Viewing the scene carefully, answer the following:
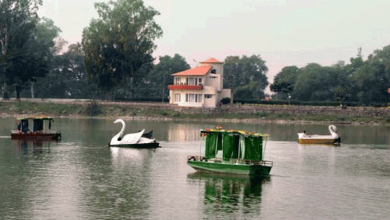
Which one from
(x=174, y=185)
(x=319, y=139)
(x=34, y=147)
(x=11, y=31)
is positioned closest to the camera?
(x=174, y=185)

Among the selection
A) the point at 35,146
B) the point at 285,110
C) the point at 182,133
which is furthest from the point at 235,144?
the point at 285,110

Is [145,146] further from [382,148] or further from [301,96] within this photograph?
[301,96]

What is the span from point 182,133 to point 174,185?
47464mm

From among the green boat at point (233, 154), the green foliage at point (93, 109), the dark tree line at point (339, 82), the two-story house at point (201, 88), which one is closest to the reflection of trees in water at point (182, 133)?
the green foliage at point (93, 109)

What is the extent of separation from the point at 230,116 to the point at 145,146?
60.3 meters

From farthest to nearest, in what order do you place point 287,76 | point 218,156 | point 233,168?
Result: point 287,76 → point 218,156 → point 233,168

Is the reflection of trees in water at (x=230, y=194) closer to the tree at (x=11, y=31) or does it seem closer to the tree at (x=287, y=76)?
the tree at (x=11, y=31)

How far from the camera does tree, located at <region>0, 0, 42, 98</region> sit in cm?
13750

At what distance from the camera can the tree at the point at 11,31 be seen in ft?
451

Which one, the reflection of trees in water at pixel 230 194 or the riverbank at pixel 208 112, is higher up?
the riverbank at pixel 208 112

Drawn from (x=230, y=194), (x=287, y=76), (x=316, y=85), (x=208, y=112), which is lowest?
(x=230, y=194)

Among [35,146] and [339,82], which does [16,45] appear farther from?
[339,82]

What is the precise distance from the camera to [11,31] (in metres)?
138

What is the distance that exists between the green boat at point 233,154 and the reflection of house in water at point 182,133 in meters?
31.9
